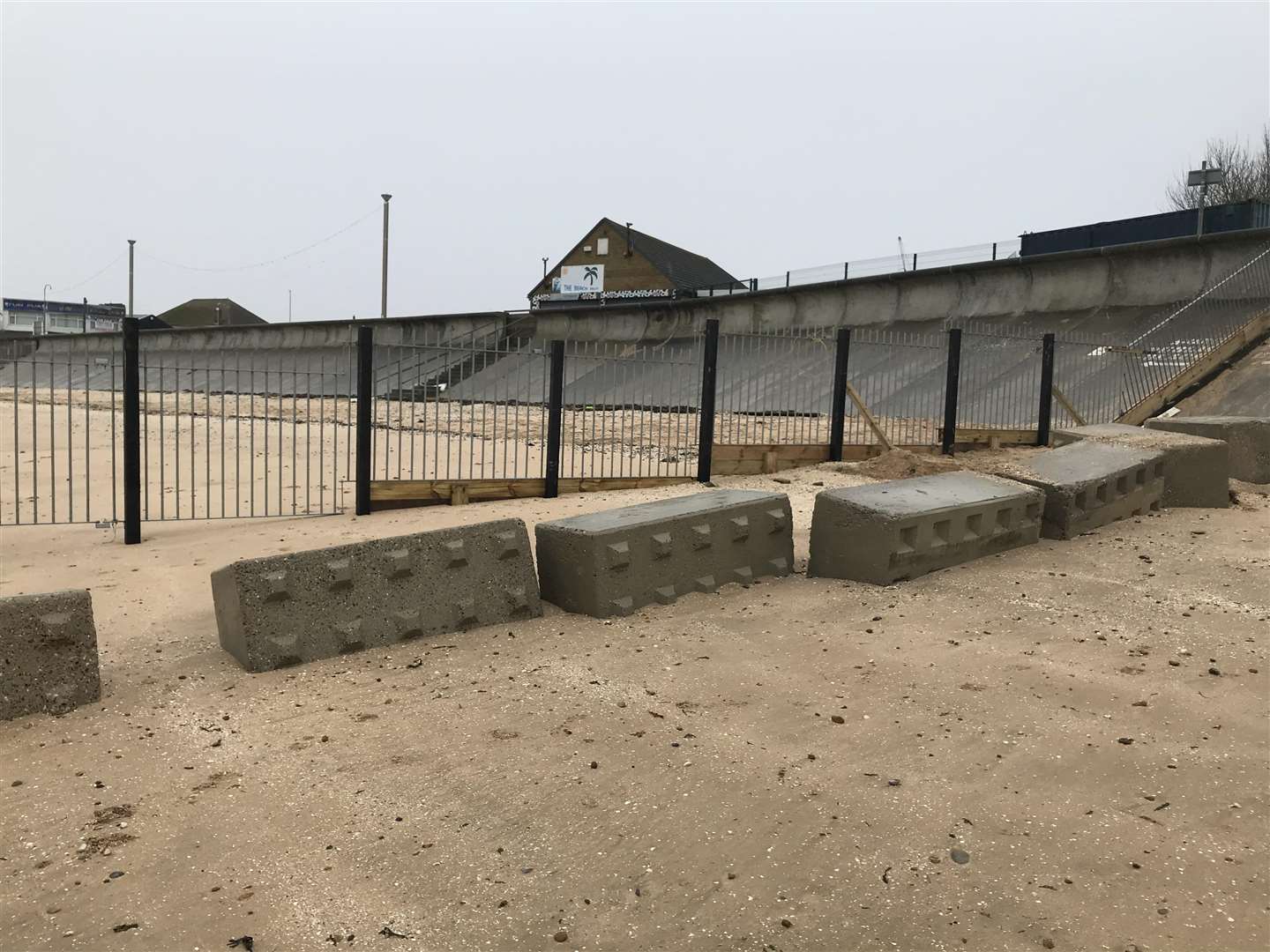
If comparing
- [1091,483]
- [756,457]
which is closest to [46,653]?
[1091,483]

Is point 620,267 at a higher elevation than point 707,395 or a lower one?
higher

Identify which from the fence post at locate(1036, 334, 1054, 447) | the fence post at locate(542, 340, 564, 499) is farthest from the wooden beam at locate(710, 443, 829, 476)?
the fence post at locate(1036, 334, 1054, 447)

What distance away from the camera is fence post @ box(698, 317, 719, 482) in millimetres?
10789

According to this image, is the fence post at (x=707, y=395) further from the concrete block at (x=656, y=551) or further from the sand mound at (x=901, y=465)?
the concrete block at (x=656, y=551)

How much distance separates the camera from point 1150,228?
1028 inches

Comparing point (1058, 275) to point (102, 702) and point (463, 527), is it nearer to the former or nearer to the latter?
point (463, 527)

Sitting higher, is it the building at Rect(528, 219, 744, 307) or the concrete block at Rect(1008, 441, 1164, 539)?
the building at Rect(528, 219, 744, 307)

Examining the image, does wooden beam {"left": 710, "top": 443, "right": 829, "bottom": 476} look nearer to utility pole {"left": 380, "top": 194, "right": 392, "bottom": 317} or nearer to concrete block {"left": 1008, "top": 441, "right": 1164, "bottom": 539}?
concrete block {"left": 1008, "top": 441, "right": 1164, "bottom": 539}

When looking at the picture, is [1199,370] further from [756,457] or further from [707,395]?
[707,395]

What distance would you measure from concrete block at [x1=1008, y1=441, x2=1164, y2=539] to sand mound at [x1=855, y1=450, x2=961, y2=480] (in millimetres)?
1891

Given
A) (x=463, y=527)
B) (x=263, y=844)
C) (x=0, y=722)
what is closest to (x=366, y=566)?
(x=463, y=527)

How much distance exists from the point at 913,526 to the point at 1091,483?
2486mm

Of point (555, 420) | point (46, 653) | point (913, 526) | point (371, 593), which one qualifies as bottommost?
point (46, 653)

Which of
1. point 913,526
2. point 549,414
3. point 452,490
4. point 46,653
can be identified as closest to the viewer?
point 46,653
